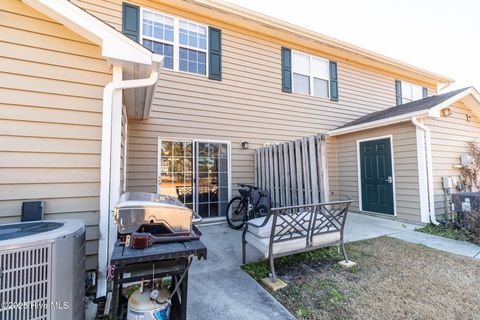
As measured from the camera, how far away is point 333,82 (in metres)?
7.53

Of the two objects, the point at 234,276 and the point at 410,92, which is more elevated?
the point at 410,92

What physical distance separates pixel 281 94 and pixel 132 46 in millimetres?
4897

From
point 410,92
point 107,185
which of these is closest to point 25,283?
point 107,185

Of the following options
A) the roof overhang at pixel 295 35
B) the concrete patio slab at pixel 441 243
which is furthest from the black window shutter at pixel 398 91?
the concrete patio slab at pixel 441 243

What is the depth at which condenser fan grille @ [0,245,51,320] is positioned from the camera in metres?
1.35

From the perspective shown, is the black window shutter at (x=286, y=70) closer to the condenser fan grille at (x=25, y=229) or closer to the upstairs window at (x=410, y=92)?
the upstairs window at (x=410, y=92)

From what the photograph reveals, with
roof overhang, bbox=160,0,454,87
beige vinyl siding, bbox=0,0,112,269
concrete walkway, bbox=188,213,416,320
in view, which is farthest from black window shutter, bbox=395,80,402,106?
beige vinyl siding, bbox=0,0,112,269

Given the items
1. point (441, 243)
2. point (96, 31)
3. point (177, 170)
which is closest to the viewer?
point (96, 31)

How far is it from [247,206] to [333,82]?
5.16 m

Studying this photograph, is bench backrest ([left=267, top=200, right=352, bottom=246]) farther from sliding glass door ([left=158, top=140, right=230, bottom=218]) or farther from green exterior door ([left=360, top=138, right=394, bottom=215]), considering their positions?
green exterior door ([left=360, top=138, right=394, bottom=215])

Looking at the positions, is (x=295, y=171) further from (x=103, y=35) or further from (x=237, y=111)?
(x=103, y=35)

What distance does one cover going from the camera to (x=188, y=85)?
5.49 meters

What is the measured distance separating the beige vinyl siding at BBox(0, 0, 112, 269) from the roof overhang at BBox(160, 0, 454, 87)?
11.8 feet

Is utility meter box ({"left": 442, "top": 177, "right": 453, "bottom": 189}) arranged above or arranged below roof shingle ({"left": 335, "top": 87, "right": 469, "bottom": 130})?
below
